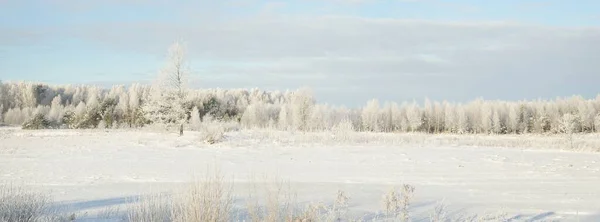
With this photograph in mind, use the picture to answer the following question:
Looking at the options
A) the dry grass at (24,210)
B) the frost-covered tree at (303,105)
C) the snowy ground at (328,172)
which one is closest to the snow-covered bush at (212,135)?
the snowy ground at (328,172)

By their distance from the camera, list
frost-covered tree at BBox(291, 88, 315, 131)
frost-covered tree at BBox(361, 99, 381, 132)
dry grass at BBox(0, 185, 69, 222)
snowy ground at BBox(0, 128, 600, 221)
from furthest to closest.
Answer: frost-covered tree at BBox(361, 99, 381, 132), frost-covered tree at BBox(291, 88, 315, 131), snowy ground at BBox(0, 128, 600, 221), dry grass at BBox(0, 185, 69, 222)

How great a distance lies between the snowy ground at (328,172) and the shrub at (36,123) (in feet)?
80.1

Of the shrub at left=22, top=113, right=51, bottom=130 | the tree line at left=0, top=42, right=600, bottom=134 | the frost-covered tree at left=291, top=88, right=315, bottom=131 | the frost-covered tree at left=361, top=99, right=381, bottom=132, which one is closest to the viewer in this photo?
the frost-covered tree at left=291, top=88, right=315, bottom=131

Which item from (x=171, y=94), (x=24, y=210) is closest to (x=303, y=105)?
(x=171, y=94)

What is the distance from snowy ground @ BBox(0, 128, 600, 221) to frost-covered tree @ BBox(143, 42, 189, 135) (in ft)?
9.65

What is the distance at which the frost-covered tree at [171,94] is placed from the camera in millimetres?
34438

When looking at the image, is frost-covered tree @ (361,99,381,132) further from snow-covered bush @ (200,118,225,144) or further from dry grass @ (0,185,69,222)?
dry grass @ (0,185,69,222)

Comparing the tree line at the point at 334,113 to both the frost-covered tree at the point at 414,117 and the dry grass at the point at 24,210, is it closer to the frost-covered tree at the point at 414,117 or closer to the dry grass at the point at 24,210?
the frost-covered tree at the point at 414,117

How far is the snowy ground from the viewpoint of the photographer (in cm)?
1170

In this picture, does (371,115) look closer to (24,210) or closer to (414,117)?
(414,117)

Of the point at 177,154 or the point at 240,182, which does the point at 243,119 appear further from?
the point at 240,182

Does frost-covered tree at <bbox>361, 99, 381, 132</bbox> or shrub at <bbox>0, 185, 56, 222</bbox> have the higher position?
frost-covered tree at <bbox>361, 99, 381, 132</bbox>

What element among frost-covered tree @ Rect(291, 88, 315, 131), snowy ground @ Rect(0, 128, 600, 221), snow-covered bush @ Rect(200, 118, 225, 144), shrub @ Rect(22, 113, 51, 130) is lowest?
snowy ground @ Rect(0, 128, 600, 221)

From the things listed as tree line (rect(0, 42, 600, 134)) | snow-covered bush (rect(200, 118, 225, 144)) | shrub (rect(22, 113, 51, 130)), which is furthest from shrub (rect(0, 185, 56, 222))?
shrub (rect(22, 113, 51, 130))
